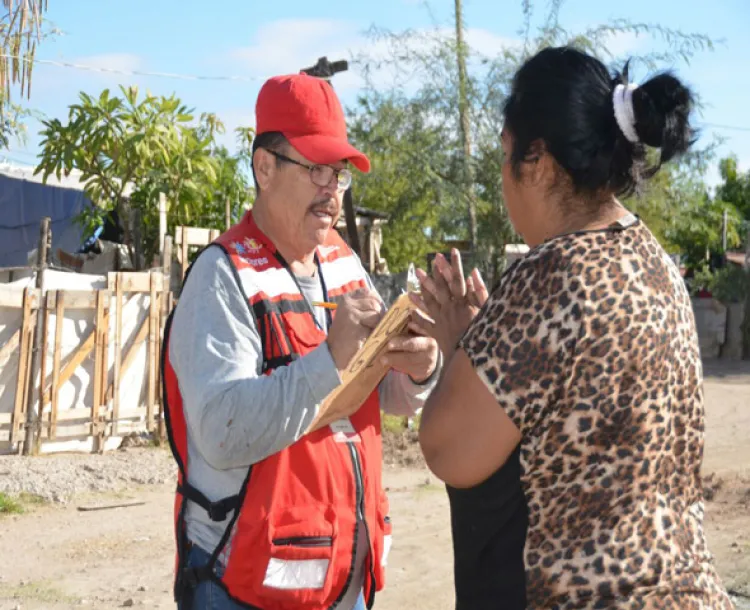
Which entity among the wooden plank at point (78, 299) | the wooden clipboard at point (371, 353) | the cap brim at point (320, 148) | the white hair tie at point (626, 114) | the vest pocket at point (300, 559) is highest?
the white hair tie at point (626, 114)

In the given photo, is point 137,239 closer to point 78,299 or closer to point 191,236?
point 191,236

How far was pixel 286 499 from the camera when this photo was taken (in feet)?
6.97

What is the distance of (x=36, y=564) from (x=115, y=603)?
119 centimetres

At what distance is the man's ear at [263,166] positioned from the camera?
2420 mm

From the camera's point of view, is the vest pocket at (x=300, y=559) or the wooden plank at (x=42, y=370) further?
the wooden plank at (x=42, y=370)

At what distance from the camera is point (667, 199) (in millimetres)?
23984

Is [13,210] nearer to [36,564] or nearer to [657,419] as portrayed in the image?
[36,564]

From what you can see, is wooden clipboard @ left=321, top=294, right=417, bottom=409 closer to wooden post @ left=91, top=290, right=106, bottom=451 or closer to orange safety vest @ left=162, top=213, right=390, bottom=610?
orange safety vest @ left=162, top=213, right=390, bottom=610

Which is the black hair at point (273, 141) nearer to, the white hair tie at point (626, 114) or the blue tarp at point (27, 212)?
the white hair tie at point (626, 114)

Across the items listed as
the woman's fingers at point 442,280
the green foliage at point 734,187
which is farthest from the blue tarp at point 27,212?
the green foliage at point 734,187

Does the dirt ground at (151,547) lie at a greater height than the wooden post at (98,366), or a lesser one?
lesser

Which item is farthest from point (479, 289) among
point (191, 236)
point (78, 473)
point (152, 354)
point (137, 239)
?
point (137, 239)

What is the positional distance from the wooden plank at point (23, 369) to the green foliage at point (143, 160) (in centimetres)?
439

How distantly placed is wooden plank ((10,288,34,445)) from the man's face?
7045mm
